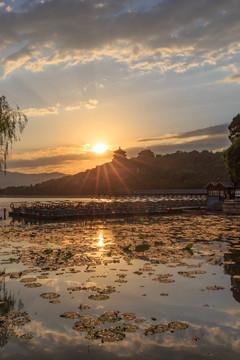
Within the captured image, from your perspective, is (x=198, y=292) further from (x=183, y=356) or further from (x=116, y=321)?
(x=183, y=356)

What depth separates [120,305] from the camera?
338 inches

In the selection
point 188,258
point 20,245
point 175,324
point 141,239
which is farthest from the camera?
point 141,239

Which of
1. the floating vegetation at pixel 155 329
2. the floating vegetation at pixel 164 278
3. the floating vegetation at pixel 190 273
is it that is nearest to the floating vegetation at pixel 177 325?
the floating vegetation at pixel 155 329

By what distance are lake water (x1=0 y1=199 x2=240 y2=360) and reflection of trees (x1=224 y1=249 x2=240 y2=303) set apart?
3 cm

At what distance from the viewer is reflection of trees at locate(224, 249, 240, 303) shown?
32.1ft

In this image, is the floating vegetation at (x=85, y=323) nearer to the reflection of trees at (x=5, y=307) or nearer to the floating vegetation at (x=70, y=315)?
the floating vegetation at (x=70, y=315)

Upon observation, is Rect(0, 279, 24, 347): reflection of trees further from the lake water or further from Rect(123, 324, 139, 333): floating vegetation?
Rect(123, 324, 139, 333): floating vegetation

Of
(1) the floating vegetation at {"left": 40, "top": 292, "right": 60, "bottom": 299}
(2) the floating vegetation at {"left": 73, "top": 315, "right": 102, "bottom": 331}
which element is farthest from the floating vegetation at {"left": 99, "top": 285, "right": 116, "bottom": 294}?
(2) the floating vegetation at {"left": 73, "top": 315, "right": 102, "bottom": 331}

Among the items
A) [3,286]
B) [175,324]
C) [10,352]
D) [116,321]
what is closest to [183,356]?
[175,324]

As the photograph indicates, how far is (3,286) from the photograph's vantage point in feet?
34.0

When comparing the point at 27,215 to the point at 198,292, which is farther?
the point at 27,215

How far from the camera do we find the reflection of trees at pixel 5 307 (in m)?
6.82

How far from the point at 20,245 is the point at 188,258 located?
968 cm

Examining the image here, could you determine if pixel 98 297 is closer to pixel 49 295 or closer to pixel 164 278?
pixel 49 295
